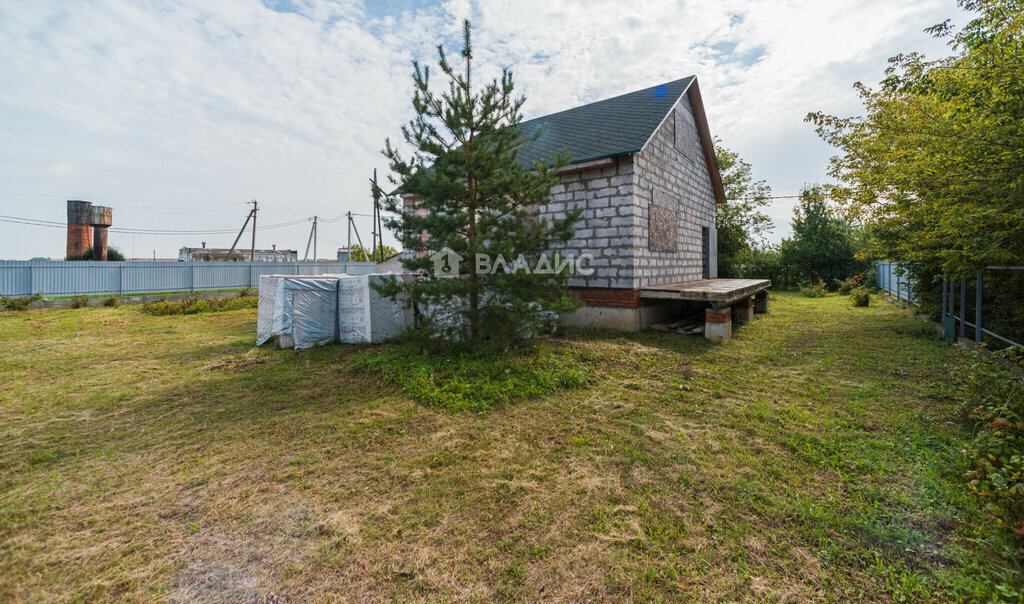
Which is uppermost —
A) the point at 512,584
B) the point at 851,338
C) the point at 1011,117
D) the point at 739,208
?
the point at 739,208

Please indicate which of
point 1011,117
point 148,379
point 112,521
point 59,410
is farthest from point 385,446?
point 1011,117

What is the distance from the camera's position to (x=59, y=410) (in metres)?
4.14

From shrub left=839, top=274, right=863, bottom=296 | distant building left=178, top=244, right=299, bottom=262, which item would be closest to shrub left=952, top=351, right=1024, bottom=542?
shrub left=839, top=274, right=863, bottom=296

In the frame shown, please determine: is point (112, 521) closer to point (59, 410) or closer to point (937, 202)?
point (59, 410)

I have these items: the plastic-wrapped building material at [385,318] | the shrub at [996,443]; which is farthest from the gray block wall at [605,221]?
the shrub at [996,443]

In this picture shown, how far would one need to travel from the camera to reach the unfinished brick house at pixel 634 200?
7.67 metres

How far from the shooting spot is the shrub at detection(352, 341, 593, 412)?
4.40 metres

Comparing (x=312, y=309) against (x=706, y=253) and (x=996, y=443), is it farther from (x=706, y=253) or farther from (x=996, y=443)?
(x=706, y=253)

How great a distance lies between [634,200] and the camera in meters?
7.65

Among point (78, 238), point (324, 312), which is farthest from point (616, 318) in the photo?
point (78, 238)

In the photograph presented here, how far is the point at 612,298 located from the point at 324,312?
5.50m

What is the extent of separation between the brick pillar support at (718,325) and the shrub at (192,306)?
14.6 meters

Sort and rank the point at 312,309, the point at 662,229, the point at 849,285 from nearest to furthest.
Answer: the point at 312,309
the point at 662,229
the point at 849,285

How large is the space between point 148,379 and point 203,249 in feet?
175
